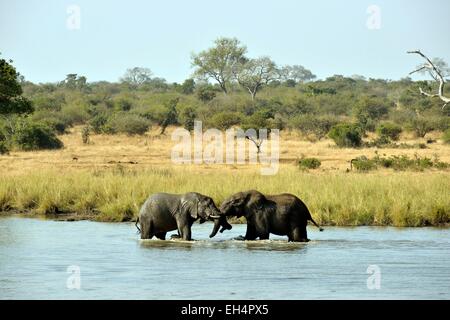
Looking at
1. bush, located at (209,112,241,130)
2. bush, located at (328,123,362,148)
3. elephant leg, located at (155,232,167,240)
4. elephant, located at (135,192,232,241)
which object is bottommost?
elephant leg, located at (155,232,167,240)

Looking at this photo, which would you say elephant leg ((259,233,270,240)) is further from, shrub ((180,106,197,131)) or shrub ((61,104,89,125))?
shrub ((61,104,89,125))

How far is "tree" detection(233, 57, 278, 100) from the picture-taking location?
250ft

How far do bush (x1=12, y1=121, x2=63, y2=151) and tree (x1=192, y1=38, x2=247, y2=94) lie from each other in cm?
4014

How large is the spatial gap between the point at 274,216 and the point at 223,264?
212cm

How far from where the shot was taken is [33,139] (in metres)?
38.2

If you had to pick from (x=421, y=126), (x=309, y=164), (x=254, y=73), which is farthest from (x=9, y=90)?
(x=254, y=73)

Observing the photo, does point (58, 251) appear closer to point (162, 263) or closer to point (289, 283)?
point (162, 263)

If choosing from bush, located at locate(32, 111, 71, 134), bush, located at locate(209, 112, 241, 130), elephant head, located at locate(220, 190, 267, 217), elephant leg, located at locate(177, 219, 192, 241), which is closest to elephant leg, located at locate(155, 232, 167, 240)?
elephant leg, located at locate(177, 219, 192, 241)

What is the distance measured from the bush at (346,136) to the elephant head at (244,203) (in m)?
22.6

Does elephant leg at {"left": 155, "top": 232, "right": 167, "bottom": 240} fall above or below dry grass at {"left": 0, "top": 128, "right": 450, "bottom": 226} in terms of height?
below

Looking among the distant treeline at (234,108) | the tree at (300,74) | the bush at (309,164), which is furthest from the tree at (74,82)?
the bush at (309,164)

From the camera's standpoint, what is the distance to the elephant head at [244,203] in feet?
53.9

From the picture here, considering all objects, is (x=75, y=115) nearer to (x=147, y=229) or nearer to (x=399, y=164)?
(x=399, y=164)

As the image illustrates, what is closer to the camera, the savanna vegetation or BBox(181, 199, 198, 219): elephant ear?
BBox(181, 199, 198, 219): elephant ear
